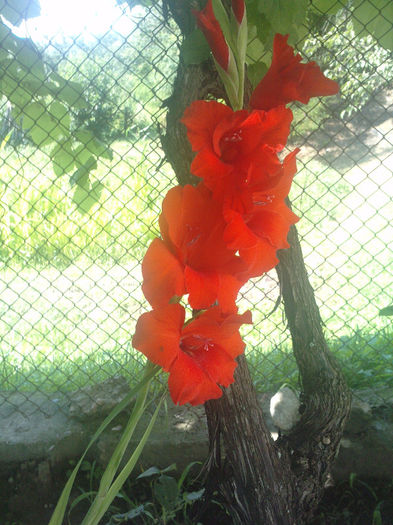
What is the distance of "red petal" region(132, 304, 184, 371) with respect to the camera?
89 centimetres

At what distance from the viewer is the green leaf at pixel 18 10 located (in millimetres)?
1637

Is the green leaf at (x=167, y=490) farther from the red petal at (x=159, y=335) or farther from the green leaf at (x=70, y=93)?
the green leaf at (x=70, y=93)

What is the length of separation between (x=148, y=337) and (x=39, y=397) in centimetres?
172

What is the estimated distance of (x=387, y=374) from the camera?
93.7 inches

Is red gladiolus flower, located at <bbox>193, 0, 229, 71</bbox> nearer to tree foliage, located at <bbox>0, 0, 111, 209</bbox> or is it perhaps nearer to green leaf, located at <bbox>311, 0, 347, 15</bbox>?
green leaf, located at <bbox>311, 0, 347, 15</bbox>

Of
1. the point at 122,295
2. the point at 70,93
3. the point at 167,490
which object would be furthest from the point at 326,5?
the point at 122,295

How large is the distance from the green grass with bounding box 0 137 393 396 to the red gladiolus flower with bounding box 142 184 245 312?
74 cm

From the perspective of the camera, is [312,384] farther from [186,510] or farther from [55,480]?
[55,480]

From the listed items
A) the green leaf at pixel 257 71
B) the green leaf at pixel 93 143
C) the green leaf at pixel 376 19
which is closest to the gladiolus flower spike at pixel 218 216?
the green leaf at pixel 257 71

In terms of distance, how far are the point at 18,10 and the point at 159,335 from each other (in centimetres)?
126

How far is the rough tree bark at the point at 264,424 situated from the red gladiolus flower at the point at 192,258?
0.61 m

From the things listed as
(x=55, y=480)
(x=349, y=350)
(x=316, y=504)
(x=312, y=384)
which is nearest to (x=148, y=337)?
(x=312, y=384)

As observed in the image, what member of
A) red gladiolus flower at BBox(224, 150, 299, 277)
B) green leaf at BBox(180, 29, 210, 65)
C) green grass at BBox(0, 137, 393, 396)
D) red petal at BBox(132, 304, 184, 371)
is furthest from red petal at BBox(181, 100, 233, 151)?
green grass at BBox(0, 137, 393, 396)

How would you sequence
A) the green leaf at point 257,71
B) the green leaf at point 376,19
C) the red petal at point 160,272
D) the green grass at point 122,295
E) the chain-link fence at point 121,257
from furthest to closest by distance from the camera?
the green grass at point 122,295 < the chain-link fence at point 121,257 < the green leaf at point 376,19 < the green leaf at point 257,71 < the red petal at point 160,272
